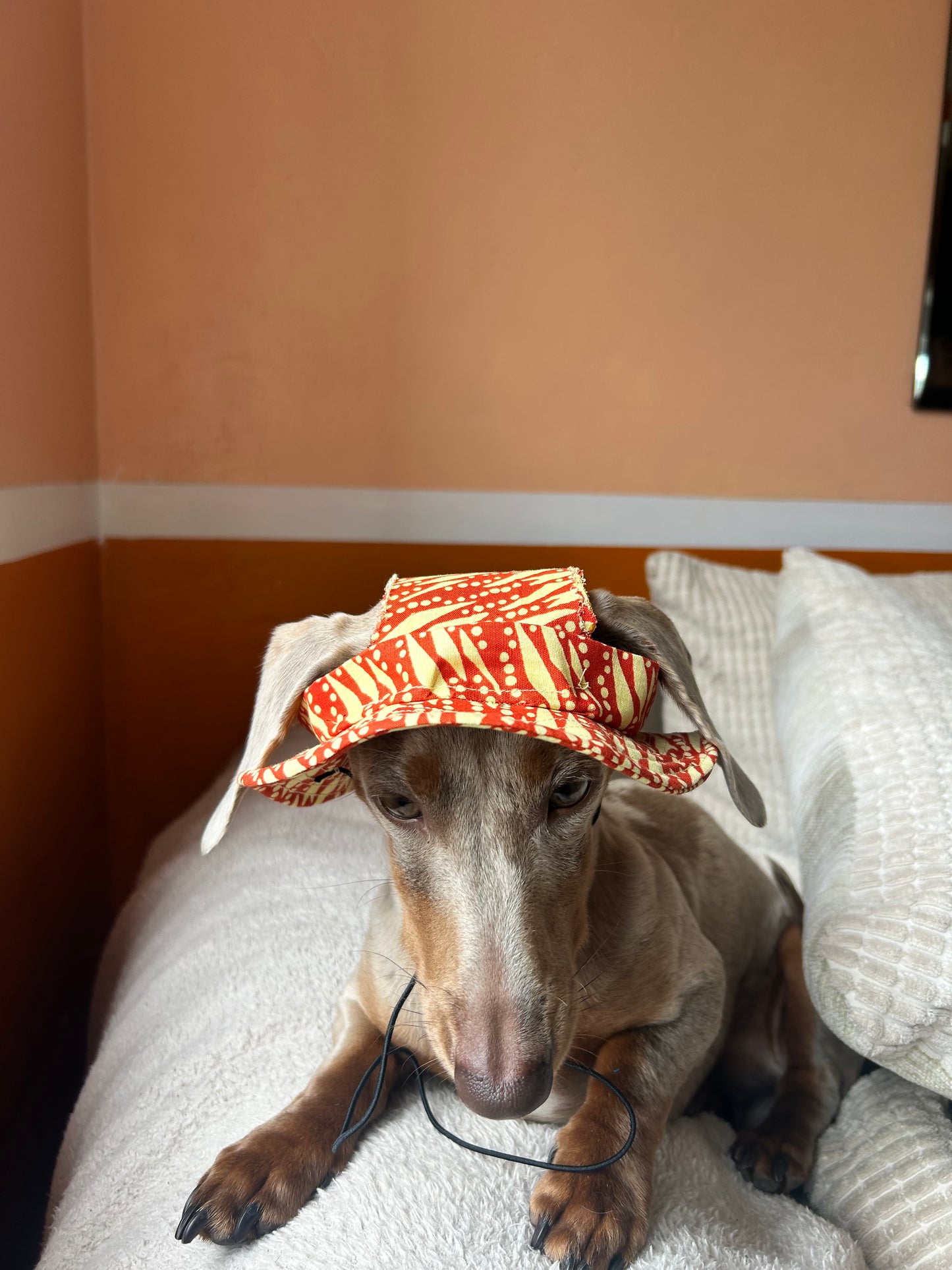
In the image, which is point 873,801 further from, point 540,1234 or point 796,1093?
point 540,1234

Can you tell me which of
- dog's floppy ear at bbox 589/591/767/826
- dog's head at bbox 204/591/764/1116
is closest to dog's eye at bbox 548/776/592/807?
dog's head at bbox 204/591/764/1116

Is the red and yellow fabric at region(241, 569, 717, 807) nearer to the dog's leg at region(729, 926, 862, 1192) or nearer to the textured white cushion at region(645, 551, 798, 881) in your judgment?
the dog's leg at region(729, 926, 862, 1192)

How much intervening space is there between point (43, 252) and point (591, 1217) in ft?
7.15

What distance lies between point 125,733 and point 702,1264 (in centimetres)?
227

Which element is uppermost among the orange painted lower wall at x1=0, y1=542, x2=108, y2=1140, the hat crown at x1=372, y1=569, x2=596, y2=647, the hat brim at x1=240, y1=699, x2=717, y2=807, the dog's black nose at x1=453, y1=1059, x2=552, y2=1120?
the hat crown at x1=372, y1=569, x2=596, y2=647

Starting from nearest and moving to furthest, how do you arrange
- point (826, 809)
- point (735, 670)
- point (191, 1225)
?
point (191, 1225) → point (826, 809) → point (735, 670)

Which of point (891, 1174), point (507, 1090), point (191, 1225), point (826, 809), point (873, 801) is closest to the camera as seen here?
point (507, 1090)

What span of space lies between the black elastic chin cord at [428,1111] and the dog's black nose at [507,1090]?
15cm

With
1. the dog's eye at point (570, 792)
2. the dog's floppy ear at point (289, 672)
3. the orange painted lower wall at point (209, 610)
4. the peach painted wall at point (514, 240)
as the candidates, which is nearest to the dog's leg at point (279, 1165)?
the dog's floppy ear at point (289, 672)

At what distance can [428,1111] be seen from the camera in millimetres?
1079

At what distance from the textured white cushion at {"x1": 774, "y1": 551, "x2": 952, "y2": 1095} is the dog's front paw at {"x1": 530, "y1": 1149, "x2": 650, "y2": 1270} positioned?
0.39 meters

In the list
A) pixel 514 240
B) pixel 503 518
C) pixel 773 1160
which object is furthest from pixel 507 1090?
pixel 514 240

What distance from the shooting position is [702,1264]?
37.6 inches

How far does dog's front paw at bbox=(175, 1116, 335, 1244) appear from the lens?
1004 millimetres
